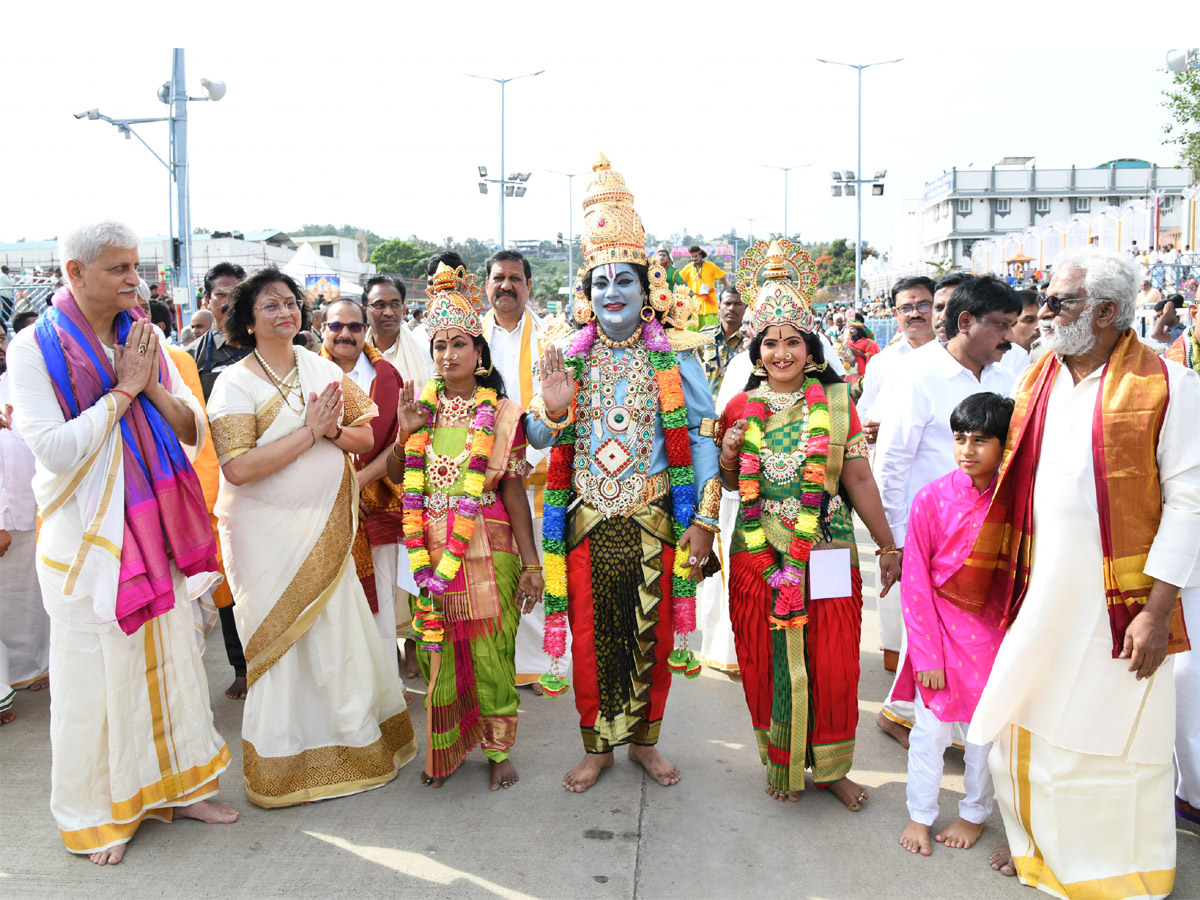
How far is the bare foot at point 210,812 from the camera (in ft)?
11.4

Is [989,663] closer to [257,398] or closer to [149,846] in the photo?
[257,398]

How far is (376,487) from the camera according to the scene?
14.8 ft

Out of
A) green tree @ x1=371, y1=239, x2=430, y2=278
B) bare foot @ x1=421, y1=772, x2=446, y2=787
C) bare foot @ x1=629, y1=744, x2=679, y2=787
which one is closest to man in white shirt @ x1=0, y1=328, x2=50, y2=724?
bare foot @ x1=421, y1=772, x2=446, y2=787

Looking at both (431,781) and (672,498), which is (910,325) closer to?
(672,498)

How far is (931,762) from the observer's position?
3229 millimetres

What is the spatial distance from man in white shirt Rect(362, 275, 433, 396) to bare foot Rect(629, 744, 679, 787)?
2.43m

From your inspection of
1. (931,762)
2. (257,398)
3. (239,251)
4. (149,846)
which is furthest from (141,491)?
(239,251)

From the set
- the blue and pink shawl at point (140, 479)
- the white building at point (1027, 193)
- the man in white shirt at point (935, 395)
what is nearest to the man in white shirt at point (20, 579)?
the blue and pink shawl at point (140, 479)

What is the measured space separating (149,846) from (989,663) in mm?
3217

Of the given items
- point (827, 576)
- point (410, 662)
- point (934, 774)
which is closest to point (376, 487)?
point (410, 662)

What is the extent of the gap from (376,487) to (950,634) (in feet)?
9.22

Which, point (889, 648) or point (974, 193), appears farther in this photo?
point (974, 193)

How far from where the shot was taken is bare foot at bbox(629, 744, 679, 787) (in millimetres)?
3748

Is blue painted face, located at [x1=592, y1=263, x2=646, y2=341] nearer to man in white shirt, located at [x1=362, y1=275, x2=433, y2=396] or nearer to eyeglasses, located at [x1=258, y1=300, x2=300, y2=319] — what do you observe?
eyeglasses, located at [x1=258, y1=300, x2=300, y2=319]
